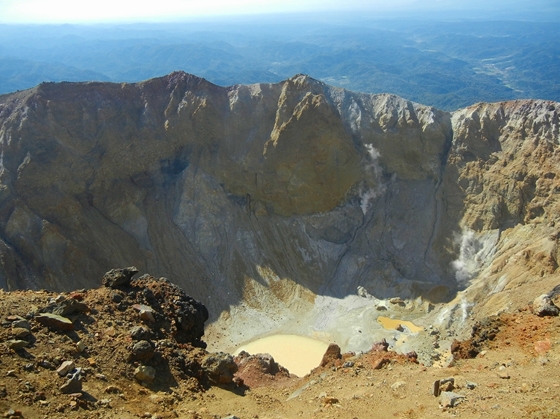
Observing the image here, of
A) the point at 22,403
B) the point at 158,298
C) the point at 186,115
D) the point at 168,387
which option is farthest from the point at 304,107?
the point at 22,403

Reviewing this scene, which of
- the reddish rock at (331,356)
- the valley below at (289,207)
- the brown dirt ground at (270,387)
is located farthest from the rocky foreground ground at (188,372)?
the valley below at (289,207)

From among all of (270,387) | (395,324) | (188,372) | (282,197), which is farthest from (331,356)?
(282,197)

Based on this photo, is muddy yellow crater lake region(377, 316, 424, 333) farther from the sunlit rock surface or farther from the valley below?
the sunlit rock surface

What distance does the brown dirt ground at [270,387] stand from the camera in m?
12.1

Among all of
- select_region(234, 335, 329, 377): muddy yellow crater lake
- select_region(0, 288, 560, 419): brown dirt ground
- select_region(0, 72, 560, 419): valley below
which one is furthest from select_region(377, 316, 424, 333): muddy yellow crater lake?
select_region(0, 288, 560, 419): brown dirt ground

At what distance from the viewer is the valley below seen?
36688mm

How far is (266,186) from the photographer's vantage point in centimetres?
4791

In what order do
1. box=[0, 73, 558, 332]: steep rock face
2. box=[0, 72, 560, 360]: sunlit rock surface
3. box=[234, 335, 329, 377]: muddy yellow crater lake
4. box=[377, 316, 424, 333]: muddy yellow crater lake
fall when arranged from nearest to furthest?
1. box=[234, 335, 329, 377]: muddy yellow crater lake
2. box=[377, 316, 424, 333]: muddy yellow crater lake
3. box=[0, 72, 560, 360]: sunlit rock surface
4. box=[0, 73, 558, 332]: steep rock face

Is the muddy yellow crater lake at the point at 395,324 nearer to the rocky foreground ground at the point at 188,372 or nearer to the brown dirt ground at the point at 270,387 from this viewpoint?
the rocky foreground ground at the point at 188,372

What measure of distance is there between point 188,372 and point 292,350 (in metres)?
20.4

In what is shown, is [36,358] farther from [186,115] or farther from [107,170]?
[186,115]

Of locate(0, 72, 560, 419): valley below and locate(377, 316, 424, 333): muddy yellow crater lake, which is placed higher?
locate(0, 72, 560, 419): valley below

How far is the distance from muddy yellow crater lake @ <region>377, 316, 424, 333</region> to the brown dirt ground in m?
18.0

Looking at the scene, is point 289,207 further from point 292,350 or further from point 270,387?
point 270,387
